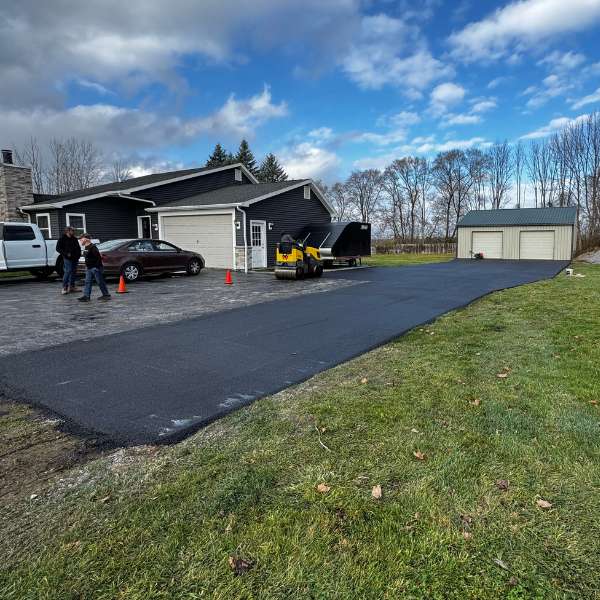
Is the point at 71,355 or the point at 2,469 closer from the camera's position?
the point at 2,469

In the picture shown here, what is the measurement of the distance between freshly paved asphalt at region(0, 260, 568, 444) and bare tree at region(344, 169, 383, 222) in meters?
47.8

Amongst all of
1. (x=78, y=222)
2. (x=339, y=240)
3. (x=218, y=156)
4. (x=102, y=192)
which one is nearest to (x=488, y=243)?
(x=339, y=240)

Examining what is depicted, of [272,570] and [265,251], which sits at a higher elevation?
[265,251]

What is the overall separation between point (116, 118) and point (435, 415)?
51345 millimetres

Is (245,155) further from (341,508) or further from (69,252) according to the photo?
(341,508)

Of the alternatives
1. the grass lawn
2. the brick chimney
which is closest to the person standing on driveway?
the grass lawn

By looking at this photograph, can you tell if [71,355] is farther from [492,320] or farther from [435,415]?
[492,320]

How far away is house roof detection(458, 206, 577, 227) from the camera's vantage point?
28.9 metres

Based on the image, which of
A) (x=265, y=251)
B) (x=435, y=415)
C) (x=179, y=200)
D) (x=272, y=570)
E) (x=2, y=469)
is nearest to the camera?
(x=272, y=570)

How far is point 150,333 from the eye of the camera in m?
7.18

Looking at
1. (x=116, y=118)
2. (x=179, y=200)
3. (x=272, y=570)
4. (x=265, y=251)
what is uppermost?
(x=116, y=118)

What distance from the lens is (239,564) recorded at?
83.3 inches

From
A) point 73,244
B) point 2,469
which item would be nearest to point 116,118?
point 73,244

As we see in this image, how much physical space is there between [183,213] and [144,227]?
8.91ft
